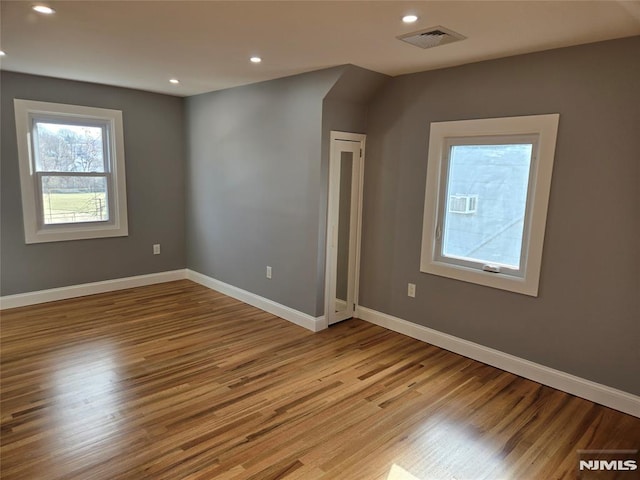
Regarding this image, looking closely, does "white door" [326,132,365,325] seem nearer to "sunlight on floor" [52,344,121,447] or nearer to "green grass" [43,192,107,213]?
"sunlight on floor" [52,344,121,447]

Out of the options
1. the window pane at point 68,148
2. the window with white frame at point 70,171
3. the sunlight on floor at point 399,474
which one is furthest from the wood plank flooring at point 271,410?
the window pane at point 68,148

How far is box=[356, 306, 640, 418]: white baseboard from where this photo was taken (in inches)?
107

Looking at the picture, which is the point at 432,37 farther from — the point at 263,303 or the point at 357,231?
the point at 263,303

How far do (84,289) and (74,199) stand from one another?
107cm

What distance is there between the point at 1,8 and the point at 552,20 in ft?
10.3

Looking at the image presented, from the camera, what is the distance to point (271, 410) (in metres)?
2.64

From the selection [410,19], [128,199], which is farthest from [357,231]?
[128,199]

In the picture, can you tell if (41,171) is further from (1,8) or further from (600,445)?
(600,445)

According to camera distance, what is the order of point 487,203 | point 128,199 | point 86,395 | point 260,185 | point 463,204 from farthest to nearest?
point 128,199 → point 260,185 → point 463,204 → point 487,203 → point 86,395

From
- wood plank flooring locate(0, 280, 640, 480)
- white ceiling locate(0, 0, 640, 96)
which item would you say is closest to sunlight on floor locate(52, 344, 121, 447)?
wood plank flooring locate(0, 280, 640, 480)

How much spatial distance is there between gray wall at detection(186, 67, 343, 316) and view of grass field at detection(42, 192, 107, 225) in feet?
3.56

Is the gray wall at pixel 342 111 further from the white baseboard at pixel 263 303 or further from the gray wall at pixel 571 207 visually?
the gray wall at pixel 571 207

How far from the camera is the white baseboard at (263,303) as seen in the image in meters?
4.00

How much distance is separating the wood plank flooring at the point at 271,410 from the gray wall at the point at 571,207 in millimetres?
337
